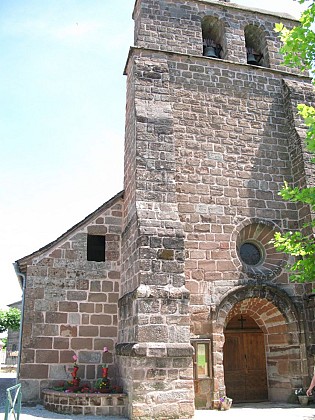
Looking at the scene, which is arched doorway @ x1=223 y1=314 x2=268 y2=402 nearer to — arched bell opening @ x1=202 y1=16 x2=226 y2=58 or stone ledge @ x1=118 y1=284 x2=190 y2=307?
stone ledge @ x1=118 y1=284 x2=190 y2=307

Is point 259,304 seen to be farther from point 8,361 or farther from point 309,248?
point 8,361

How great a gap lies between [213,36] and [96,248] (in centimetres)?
693

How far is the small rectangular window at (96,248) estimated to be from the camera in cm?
1008

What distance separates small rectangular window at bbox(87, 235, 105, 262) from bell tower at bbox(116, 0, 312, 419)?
74 cm

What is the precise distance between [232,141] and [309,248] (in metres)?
3.65

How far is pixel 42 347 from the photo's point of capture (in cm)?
884

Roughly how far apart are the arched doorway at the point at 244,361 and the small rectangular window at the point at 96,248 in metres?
3.46

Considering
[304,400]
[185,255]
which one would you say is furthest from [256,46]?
[304,400]

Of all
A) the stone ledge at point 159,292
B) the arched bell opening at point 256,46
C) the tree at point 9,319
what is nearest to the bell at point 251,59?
the arched bell opening at point 256,46

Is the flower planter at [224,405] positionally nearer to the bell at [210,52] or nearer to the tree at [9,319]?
the bell at [210,52]

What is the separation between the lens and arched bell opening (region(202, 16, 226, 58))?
11688 millimetres

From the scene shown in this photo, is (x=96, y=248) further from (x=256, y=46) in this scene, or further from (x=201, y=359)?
(x=256, y=46)

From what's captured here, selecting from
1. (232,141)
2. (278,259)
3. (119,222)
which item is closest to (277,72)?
(232,141)

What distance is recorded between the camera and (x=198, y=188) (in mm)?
9531
